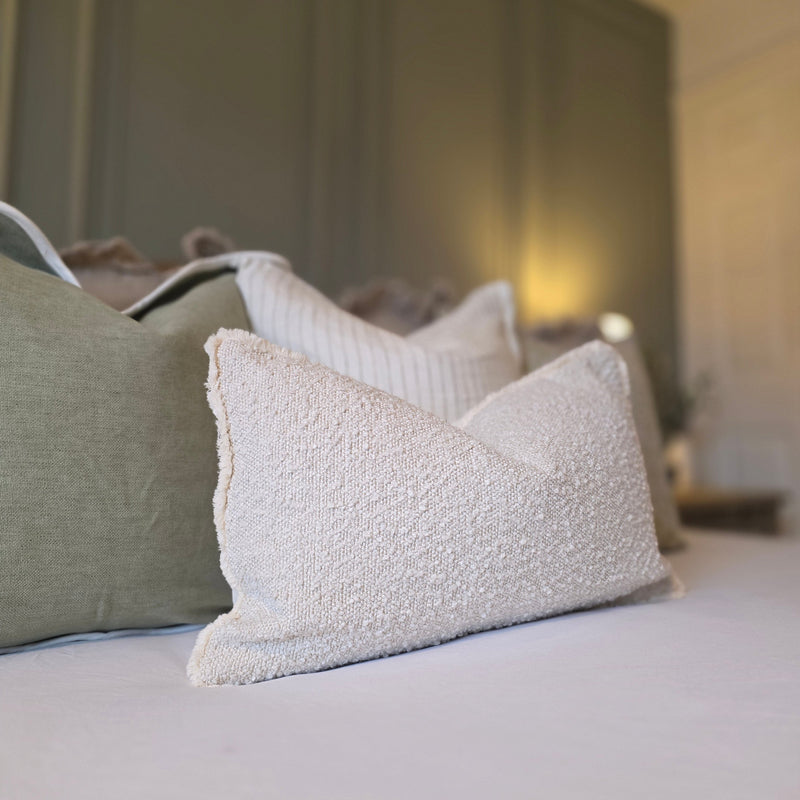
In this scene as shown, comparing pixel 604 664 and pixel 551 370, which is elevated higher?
pixel 551 370

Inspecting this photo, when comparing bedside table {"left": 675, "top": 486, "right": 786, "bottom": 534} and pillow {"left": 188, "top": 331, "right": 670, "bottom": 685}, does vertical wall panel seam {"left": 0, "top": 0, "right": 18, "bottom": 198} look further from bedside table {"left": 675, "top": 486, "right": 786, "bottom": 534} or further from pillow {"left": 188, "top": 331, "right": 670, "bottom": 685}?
bedside table {"left": 675, "top": 486, "right": 786, "bottom": 534}

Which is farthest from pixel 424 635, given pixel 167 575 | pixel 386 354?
pixel 386 354

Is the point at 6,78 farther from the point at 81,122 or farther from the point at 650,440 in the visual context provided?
the point at 650,440

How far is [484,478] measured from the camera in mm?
624

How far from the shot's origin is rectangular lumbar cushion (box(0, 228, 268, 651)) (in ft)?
2.10

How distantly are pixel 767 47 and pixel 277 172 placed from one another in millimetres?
2230

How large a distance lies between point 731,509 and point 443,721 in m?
2.42

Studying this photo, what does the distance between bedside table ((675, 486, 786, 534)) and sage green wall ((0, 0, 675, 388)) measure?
73 cm

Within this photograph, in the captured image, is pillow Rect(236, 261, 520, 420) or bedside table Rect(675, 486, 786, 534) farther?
bedside table Rect(675, 486, 786, 534)

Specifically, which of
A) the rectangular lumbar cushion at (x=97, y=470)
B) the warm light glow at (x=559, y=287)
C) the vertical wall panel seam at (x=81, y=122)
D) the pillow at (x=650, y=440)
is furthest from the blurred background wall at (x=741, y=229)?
the rectangular lumbar cushion at (x=97, y=470)

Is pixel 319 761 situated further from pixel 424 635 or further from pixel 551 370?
pixel 551 370

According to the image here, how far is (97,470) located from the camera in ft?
2.21

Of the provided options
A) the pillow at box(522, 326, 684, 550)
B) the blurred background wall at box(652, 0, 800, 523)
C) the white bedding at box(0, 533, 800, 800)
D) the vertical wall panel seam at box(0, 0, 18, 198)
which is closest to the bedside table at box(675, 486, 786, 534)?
the blurred background wall at box(652, 0, 800, 523)

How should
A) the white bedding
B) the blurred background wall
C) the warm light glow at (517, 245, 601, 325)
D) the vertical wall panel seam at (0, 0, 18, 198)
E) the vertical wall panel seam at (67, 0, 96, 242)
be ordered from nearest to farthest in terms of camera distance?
the white bedding → the vertical wall panel seam at (0, 0, 18, 198) → the vertical wall panel seam at (67, 0, 96, 242) → the warm light glow at (517, 245, 601, 325) → the blurred background wall
